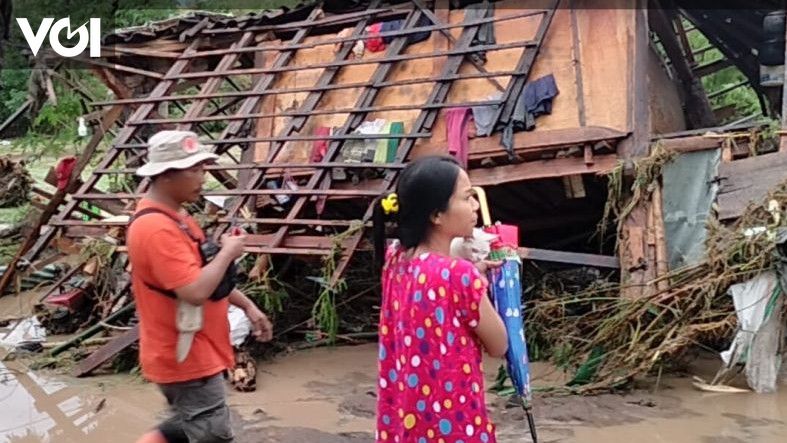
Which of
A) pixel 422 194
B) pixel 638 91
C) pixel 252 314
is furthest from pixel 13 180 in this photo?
pixel 422 194

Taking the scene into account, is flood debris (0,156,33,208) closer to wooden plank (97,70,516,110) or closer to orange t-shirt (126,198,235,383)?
wooden plank (97,70,516,110)

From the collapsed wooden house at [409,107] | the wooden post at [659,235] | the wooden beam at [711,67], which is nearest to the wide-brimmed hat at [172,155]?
the collapsed wooden house at [409,107]

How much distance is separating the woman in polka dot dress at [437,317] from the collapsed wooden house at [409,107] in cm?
444

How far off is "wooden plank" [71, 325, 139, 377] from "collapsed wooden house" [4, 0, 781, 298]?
1113 millimetres

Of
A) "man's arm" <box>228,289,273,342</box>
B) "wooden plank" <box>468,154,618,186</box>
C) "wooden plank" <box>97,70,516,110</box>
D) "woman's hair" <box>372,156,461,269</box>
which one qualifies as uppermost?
"wooden plank" <box>97,70,516,110</box>

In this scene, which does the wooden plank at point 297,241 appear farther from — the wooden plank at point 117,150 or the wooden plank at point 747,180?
the wooden plank at point 747,180

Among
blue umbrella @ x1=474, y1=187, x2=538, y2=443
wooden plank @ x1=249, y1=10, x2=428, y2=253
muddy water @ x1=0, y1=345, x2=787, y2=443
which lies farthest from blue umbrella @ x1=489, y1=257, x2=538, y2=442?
wooden plank @ x1=249, y1=10, x2=428, y2=253

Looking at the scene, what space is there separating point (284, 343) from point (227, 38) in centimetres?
365

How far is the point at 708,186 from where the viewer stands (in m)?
6.97

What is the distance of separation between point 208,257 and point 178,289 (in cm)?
23

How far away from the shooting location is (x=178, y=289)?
→ 3002mm

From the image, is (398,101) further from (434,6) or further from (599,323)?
(599,323)

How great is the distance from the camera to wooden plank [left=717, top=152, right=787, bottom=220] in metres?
6.56

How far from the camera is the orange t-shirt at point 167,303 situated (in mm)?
2996
